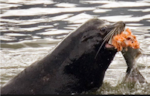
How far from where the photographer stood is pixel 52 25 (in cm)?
1309

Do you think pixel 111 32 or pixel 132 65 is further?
pixel 132 65

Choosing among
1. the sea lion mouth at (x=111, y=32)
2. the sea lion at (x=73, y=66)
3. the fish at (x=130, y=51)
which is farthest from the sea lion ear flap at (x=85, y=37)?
the fish at (x=130, y=51)

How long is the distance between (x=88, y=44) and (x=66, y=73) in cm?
50

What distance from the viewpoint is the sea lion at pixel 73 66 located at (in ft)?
22.2

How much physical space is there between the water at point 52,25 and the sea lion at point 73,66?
0.84 meters

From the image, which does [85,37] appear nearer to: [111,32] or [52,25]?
[111,32]

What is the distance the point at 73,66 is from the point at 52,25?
6378 mm

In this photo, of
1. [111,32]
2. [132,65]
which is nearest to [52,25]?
[132,65]

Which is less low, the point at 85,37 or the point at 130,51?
the point at 85,37

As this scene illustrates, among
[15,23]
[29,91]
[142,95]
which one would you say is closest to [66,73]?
[29,91]

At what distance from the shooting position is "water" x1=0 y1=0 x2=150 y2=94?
31.3 feet

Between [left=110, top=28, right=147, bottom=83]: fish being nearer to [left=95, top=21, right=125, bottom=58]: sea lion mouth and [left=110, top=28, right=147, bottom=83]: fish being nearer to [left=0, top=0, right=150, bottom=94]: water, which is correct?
[left=95, top=21, right=125, bottom=58]: sea lion mouth

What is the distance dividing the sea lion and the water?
2.74ft

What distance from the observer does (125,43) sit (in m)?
7.04
